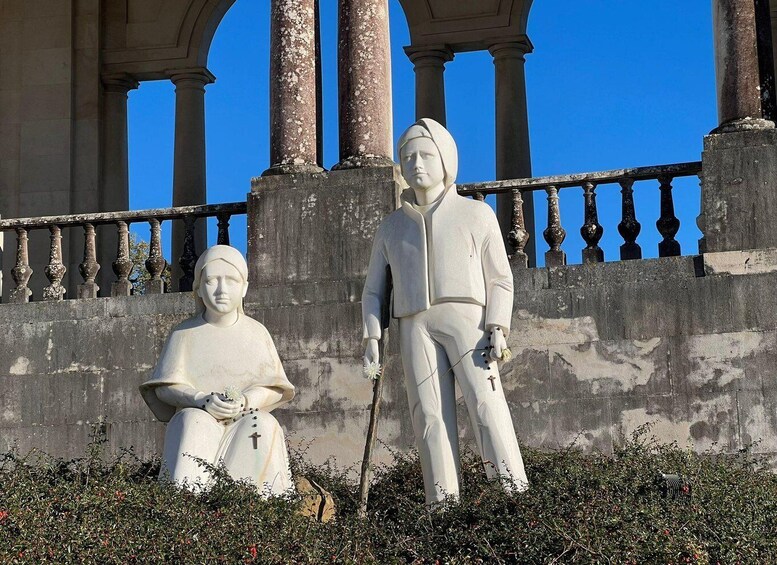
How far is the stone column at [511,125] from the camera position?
20.4 m

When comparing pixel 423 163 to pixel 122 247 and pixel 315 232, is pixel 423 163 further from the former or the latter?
pixel 122 247

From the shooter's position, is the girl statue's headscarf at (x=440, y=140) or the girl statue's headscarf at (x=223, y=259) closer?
the girl statue's headscarf at (x=440, y=140)

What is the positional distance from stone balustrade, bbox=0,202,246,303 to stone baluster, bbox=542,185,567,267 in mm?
3107

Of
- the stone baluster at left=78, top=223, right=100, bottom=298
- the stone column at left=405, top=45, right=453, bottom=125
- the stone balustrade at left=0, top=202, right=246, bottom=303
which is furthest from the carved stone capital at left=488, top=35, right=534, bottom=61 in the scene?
the stone baluster at left=78, top=223, right=100, bottom=298

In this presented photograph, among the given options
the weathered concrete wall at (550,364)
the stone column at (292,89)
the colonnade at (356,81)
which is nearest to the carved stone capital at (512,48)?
the colonnade at (356,81)

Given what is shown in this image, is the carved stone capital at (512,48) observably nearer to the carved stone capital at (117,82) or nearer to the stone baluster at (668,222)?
the carved stone capital at (117,82)

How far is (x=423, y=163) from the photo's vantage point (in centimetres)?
1046

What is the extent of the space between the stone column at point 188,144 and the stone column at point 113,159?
0.78 meters

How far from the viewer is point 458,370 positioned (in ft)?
33.3

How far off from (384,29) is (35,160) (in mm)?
7699

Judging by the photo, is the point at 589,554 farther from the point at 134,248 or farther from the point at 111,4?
the point at 134,248

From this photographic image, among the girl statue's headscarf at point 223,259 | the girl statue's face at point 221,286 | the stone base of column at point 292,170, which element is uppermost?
the stone base of column at point 292,170

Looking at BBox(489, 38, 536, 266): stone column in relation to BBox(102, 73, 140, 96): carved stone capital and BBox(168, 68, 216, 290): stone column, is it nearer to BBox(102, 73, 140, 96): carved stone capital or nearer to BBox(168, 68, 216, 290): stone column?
BBox(168, 68, 216, 290): stone column

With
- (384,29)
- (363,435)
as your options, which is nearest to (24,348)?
(363,435)
